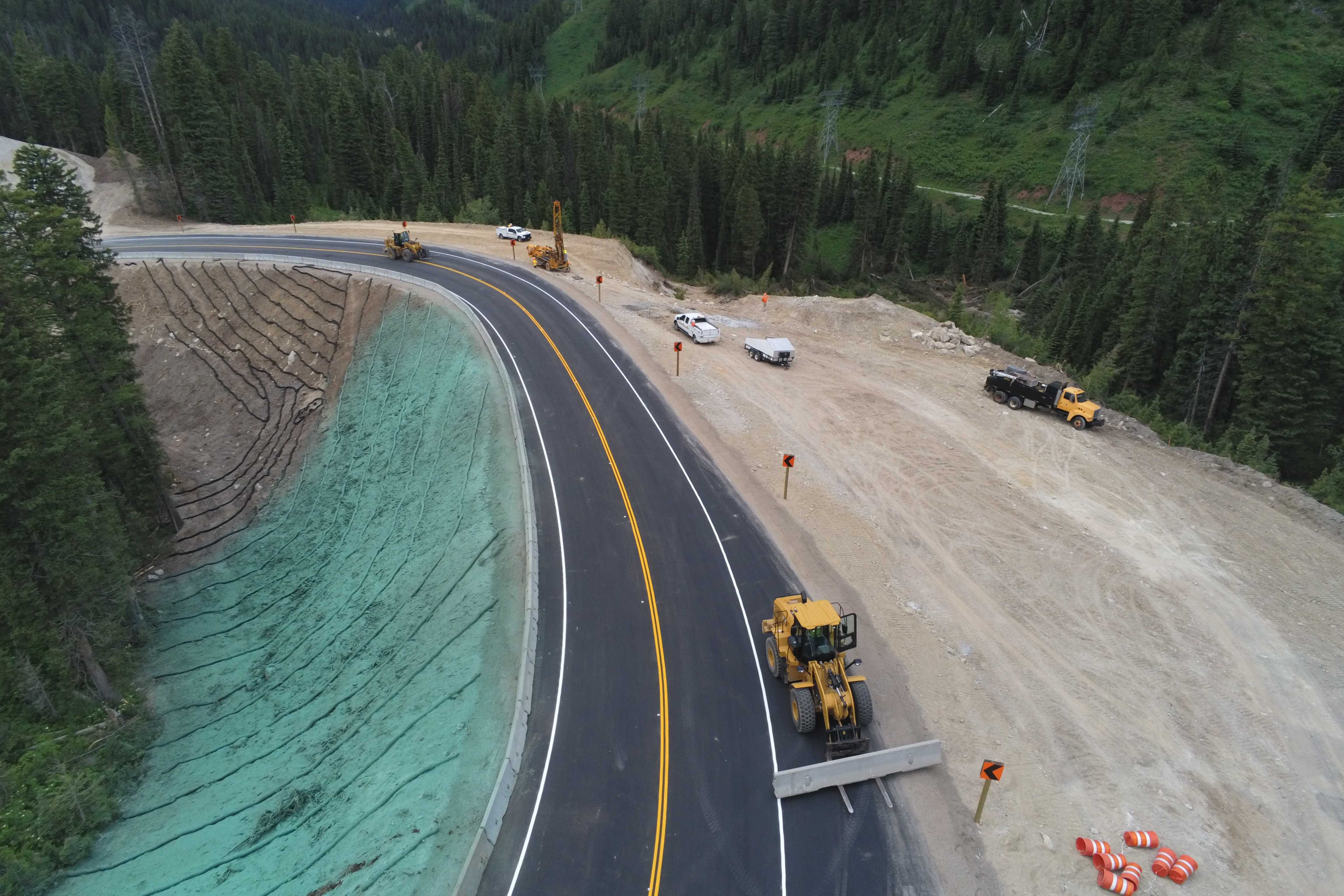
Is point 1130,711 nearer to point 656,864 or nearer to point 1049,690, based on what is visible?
point 1049,690

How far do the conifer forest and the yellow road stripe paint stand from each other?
15.3m

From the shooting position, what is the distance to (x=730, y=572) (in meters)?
23.1

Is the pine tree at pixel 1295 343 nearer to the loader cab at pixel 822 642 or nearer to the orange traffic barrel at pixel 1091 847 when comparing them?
the orange traffic barrel at pixel 1091 847

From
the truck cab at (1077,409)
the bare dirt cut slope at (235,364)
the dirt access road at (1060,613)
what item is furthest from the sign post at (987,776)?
the bare dirt cut slope at (235,364)

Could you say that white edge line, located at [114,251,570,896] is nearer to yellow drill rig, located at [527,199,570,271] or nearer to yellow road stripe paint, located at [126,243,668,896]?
yellow road stripe paint, located at [126,243,668,896]

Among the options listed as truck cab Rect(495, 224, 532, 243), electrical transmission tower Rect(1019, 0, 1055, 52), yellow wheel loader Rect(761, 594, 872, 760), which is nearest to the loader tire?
yellow wheel loader Rect(761, 594, 872, 760)

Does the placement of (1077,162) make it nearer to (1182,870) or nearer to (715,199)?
(715,199)

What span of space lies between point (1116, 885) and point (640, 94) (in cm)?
15021

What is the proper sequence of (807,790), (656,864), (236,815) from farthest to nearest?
(236,815) < (807,790) < (656,864)

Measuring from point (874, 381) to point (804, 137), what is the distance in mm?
103122

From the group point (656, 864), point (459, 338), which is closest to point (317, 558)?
point (459, 338)

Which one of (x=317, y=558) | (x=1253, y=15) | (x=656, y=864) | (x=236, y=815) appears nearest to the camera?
(x=656, y=864)

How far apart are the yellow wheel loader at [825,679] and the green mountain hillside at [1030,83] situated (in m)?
93.4

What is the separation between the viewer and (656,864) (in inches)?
561
